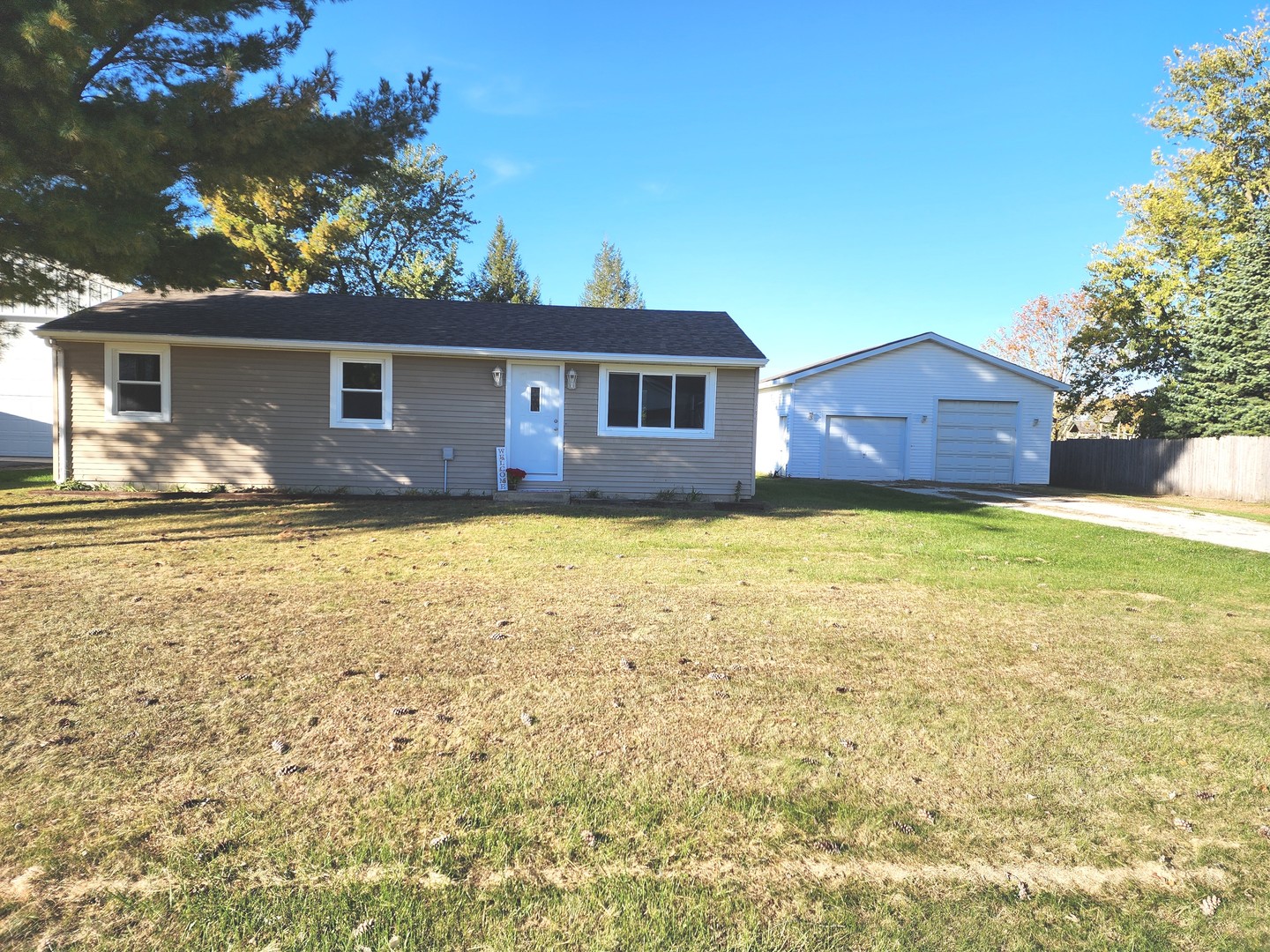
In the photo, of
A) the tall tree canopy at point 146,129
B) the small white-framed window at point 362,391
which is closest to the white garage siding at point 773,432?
the small white-framed window at point 362,391

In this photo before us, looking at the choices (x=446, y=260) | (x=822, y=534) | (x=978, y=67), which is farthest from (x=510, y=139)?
(x=822, y=534)

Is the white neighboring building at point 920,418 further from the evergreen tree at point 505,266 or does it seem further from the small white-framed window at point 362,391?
the evergreen tree at point 505,266

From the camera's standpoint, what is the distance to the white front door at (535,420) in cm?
1281

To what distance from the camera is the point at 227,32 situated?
31.8 ft

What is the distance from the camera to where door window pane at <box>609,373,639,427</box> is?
511 inches

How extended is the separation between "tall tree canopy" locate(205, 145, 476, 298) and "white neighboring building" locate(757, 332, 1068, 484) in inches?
685

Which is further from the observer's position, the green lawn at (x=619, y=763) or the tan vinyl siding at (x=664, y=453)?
the tan vinyl siding at (x=664, y=453)

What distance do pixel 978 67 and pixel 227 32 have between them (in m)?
14.6

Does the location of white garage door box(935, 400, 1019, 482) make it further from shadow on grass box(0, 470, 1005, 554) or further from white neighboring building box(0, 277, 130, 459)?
white neighboring building box(0, 277, 130, 459)

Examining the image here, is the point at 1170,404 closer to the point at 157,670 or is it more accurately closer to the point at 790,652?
the point at 790,652

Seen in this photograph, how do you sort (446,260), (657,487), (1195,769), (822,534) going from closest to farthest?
(1195,769)
(822,534)
(657,487)
(446,260)

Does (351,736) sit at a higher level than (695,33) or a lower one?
lower

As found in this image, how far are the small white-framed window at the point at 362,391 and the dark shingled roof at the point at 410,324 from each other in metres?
0.48

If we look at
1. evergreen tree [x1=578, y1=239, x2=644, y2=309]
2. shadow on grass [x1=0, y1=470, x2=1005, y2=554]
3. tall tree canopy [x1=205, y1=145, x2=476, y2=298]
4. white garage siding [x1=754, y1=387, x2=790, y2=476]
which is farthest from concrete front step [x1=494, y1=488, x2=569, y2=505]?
evergreen tree [x1=578, y1=239, x2=644, y2=309]
